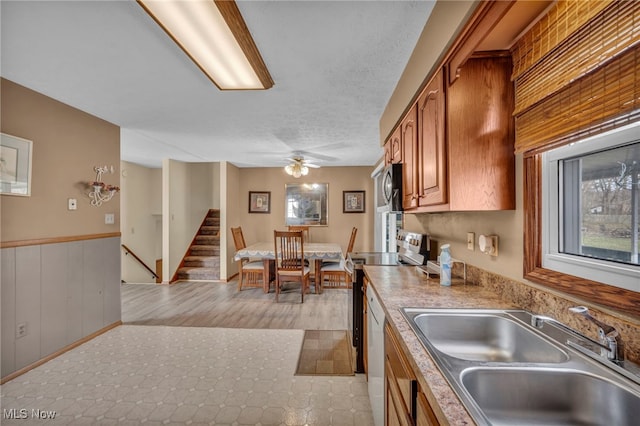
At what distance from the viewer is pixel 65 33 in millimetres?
1560

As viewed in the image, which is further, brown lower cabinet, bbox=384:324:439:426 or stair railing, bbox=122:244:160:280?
stair railing, bbox=122:244:160:280

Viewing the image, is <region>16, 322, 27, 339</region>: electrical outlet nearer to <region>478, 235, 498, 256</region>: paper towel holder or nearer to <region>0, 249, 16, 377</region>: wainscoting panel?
<region>0, 249, 16, 377</region>: wainscoting panel

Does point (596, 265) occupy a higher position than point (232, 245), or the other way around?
point (596, 265)

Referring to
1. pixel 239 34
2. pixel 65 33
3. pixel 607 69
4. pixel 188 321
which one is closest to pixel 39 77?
pixel 65 33

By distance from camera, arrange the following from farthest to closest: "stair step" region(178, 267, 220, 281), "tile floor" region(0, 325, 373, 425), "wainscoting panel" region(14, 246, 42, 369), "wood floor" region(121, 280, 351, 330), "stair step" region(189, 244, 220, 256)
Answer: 1. "stair step" region(189, 244, 220, 256)
2. "stair step" region(178, 267, 220, 281)
3. "wood floor" region(121, 280, 351, 330)
4. "wainscoting panel" region(14, 246, 42, 369)
5. "tile floor" region(0, 325, 373, 425)

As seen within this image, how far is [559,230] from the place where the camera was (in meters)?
1.07

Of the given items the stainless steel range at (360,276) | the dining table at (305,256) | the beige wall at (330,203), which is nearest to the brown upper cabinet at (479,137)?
the stainless steel range at (360,276)

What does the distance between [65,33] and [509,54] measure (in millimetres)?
2449

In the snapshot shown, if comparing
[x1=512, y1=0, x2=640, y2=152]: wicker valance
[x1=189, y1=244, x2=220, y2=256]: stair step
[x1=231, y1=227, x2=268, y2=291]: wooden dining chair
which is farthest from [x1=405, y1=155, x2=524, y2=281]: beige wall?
[x1=189, y1=244, x2=220, y2=256]: stair step

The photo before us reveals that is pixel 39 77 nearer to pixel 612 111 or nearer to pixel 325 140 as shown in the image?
pixel 325 140

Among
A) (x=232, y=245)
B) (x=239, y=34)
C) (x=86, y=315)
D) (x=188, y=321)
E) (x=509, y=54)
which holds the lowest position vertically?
(x=188, y=321)

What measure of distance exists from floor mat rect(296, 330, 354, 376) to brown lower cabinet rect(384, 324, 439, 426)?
1.08 metres

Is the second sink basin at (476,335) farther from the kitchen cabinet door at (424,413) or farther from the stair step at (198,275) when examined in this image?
the stair step at (198,275)

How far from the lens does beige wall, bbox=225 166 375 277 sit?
5.67 metres
